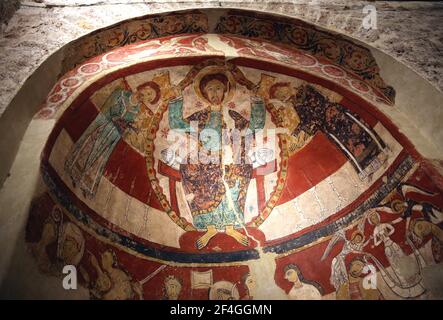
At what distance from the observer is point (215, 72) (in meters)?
5.44

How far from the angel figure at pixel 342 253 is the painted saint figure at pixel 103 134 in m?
2.87

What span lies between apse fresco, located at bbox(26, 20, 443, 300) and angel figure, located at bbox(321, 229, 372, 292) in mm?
13

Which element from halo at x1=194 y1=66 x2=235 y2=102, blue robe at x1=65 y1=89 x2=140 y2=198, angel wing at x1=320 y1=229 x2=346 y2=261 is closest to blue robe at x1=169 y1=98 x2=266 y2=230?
halo at x1=194 y1=66 x2=235 y2=102

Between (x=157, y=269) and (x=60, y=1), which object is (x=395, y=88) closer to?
(x=157, y=269)

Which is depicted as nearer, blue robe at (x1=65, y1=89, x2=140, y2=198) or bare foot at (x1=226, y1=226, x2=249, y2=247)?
blue robe at (x1=65, y1=89, x2=140, y2=198)

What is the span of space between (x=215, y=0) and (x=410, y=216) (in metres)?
3.37

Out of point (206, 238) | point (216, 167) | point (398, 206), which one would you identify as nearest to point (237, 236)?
point (206, 238)

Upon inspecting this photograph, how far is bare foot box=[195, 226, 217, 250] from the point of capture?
554 cm

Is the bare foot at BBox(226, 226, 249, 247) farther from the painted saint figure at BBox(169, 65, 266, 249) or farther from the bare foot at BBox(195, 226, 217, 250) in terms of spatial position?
the bare foot at BBox(195, 226, 217, 250)

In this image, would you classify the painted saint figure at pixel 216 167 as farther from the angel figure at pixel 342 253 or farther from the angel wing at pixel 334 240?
the angel figure at pixel 342 253

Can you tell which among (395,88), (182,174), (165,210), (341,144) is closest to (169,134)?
(182,174)

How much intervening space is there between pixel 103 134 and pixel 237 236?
2149 millimetres

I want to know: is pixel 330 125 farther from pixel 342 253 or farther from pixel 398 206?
pixel 342 253

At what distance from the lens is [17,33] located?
472 centimetres
